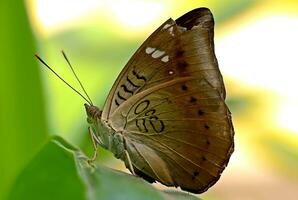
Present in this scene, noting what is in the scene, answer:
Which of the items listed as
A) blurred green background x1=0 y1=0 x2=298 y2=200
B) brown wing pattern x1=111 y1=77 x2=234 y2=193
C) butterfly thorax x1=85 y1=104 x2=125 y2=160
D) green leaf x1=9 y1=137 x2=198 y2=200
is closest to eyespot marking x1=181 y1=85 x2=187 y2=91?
brown wing pattern x1=111 y1=77 x2=234 y2=193

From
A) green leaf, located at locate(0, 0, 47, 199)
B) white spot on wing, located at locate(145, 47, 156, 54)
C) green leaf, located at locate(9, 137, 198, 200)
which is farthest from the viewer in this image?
green leaf, located at locate(0, 0, 47, 199)

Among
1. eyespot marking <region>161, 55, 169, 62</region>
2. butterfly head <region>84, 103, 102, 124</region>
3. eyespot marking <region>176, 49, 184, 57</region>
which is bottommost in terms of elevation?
butterfly head <region>84, 103, 102, 124</region>

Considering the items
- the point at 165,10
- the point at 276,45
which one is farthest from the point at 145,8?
the point at 276,45

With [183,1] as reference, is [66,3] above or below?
above

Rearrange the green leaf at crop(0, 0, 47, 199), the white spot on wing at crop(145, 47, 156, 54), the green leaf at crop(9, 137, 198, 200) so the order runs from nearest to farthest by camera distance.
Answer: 1. the green leaf at crop(9, 137, 198, 200)
2. the white spot on wing at crop(145, 47, 156, 54)
3. the green leaf at crop(0, 0, 47, 199)

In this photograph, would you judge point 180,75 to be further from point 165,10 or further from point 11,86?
point 165,10

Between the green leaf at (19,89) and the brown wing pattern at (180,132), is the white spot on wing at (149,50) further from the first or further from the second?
the green leaf at (19,89)

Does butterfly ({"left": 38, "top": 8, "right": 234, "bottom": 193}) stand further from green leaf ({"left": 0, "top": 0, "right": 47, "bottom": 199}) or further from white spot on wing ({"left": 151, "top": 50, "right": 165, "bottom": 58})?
green leaf ({"left": 0, "top": 0, "right": 47, "bottom": 199})
